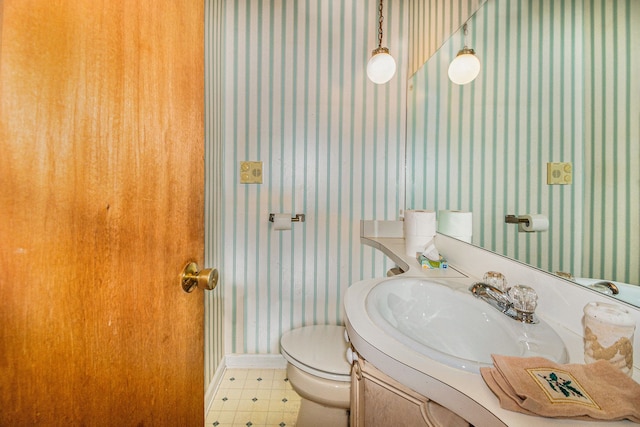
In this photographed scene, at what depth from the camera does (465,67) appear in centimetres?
109

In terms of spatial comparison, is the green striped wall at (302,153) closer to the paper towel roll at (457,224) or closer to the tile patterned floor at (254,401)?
the tile patterned floor at (254,401)

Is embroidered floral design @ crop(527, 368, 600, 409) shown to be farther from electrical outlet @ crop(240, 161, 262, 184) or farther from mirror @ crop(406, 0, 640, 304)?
electrical outlet @ crop(240, 161, 262, 184)

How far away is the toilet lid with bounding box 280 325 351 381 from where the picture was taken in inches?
41.0

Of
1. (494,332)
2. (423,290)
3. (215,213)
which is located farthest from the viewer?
(215,213)

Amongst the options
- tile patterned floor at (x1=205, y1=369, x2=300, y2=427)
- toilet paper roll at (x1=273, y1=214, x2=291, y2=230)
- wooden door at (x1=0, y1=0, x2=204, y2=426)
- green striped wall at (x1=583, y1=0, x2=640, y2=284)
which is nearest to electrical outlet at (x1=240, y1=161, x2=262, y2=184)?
toilet paper roll at (x1=273, y1=214, x2=291, y2=230)

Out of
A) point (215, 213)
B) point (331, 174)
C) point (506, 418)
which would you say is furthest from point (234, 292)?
point (506, 418)

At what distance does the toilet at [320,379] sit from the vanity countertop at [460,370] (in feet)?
1.59

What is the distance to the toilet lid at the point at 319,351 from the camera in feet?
3.42

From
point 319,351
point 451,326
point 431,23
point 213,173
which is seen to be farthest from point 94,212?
point 431,23

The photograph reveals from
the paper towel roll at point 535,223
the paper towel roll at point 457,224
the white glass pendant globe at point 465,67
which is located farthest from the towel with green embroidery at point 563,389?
the white glass pendant globe at point 465,67

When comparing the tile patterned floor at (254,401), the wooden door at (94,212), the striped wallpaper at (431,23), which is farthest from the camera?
the tile patterned floor at (254,401)

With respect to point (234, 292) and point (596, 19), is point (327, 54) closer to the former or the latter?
point (596, 19)

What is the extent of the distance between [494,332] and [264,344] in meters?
1.43

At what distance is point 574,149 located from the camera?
649mm
